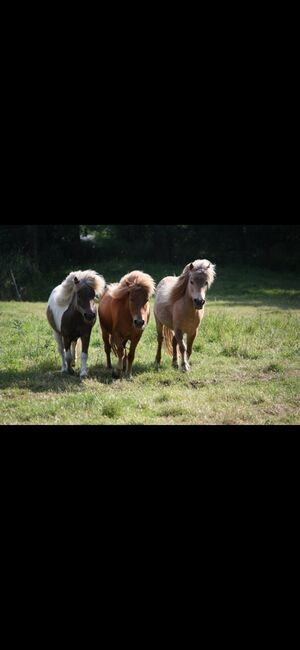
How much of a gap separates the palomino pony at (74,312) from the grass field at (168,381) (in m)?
0.28

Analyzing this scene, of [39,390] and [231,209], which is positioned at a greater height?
[231,209]

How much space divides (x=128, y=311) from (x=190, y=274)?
817 mm

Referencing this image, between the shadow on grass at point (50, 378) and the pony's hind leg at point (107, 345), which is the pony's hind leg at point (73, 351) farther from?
the pony's hind leg at point (107, 345)

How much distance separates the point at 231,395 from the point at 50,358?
2.72m

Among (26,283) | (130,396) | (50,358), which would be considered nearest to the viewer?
(130,396)

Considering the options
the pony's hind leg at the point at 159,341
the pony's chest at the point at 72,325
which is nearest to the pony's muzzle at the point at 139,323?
the pony's chest at the point at 72,325

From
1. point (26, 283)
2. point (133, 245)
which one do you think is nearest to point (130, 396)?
point (26, 283)

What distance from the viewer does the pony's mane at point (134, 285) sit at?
6570 millimetres

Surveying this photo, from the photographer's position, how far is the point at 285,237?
12570 mm

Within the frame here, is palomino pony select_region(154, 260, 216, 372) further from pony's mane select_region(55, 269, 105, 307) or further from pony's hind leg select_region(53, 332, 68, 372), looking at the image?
pony's hind leg select_region(53, 332, 68, 372)

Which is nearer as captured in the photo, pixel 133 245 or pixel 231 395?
pixel 231 395

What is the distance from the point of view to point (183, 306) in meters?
7.21
